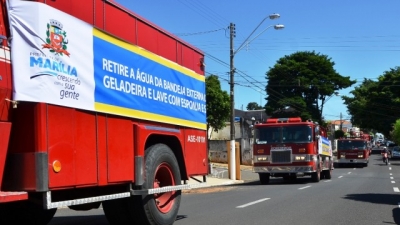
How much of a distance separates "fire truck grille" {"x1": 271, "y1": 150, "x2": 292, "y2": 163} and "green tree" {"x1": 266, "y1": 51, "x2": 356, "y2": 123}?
39.5m

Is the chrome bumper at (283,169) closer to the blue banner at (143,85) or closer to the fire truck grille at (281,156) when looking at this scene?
the fire truck grille at (281,156)

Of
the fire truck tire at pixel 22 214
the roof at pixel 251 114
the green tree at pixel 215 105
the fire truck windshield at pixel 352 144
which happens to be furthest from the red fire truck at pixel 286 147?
the roof at pixel 251 114

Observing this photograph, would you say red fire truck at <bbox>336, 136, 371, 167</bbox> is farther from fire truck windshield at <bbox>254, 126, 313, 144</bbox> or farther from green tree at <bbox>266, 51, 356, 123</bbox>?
fire truck windshield at <bbox>254, 126, 313, 144</bbox>

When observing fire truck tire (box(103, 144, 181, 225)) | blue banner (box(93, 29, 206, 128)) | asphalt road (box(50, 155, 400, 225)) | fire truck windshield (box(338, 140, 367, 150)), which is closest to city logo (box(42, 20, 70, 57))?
blue banner (box(93, 29, 206, 128))

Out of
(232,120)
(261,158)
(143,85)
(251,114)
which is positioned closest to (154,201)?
(143,85)

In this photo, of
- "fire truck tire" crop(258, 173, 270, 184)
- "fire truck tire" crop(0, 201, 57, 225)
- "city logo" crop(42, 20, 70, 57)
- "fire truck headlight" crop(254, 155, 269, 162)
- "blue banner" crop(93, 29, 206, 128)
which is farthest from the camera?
"fire truck tire" crop(258, 173, 270, 184)

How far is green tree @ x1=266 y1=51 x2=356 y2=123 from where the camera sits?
6325 cm

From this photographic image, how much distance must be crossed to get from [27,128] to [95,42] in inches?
61.4

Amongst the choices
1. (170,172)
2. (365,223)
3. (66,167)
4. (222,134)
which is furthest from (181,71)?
(222,134)

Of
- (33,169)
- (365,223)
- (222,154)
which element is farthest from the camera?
(222,154)

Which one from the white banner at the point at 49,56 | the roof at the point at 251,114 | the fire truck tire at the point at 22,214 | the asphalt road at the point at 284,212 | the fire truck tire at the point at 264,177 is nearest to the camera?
the white banner at the point at 49,56

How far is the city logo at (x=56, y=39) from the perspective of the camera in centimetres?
551

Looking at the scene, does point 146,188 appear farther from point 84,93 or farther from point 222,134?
point 222,134

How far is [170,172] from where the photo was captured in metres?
8.21
